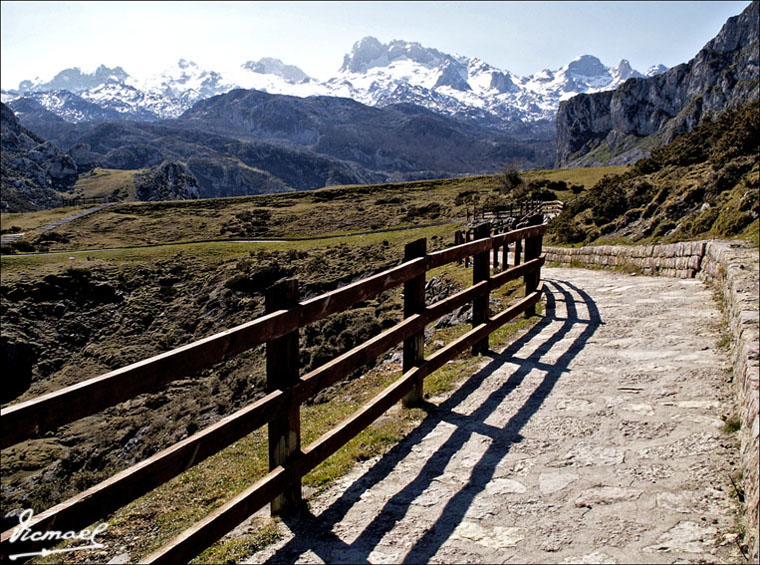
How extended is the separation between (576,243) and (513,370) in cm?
2209

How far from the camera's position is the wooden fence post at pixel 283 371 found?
414cm

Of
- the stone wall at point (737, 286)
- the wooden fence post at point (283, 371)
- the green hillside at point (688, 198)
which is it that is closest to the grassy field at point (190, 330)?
the wooden fence post at point (283, 371)

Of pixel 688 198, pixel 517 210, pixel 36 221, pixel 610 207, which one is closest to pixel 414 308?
pixel 688 198

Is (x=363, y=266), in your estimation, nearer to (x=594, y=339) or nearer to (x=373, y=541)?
(x=594, y=339)

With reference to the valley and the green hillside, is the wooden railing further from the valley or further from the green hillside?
the green hillside

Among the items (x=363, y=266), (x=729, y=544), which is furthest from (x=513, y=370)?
(x=363, y=266)

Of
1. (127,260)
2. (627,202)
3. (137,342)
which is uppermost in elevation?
(627,202)

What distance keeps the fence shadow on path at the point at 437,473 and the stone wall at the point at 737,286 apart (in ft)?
6.35

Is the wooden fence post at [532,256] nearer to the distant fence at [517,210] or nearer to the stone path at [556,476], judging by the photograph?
the stone path at [556,476]

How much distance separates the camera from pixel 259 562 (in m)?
3.76

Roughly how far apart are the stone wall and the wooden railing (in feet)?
10.3

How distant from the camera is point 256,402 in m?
3.64

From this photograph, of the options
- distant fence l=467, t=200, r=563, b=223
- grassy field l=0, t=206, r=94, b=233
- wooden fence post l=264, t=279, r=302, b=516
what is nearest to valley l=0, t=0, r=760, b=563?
wooden fence post l=264, t=279, r=302, b=516

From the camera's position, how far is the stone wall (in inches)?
146
